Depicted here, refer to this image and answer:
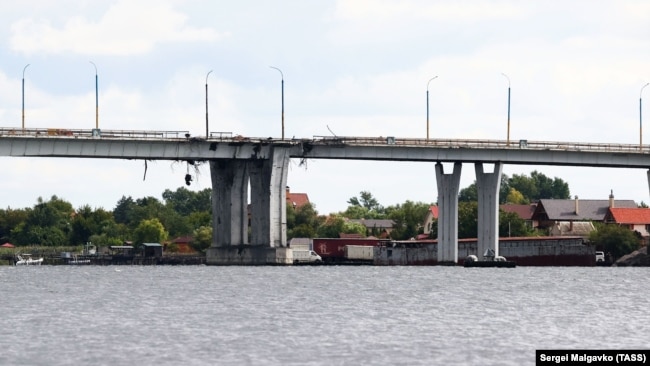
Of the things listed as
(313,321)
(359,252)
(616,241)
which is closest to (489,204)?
(359,252)

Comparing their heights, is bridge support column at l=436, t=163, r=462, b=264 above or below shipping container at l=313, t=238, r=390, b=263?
above

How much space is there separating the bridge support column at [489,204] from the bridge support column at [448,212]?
2717 mm

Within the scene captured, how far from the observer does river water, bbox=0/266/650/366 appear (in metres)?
55.3

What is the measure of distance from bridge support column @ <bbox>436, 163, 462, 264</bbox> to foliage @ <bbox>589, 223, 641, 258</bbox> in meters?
33.4

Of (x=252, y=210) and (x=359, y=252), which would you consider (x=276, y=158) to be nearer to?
(x=252, y=210)

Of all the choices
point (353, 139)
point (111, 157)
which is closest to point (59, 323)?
point (111, 157)

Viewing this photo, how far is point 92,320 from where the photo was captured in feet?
230

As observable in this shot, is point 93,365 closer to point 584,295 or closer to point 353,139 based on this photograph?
point 584,295

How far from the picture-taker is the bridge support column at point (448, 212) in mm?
146250

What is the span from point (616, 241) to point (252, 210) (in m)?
56.2

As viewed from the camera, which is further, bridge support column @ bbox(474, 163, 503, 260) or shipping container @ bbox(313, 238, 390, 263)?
shipping container @ bbox(313, 238, 390, 263)

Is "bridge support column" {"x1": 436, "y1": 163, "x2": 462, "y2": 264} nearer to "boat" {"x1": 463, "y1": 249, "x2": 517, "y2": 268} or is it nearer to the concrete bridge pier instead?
"boat" {"x1": 463, "y1": 249, "x2": 517, "y2": 268}

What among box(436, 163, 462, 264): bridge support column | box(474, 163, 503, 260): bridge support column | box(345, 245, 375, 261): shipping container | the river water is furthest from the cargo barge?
the river water

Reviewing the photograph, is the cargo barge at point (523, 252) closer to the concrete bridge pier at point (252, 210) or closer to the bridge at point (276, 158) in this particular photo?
the bridge at point (276, 158)
